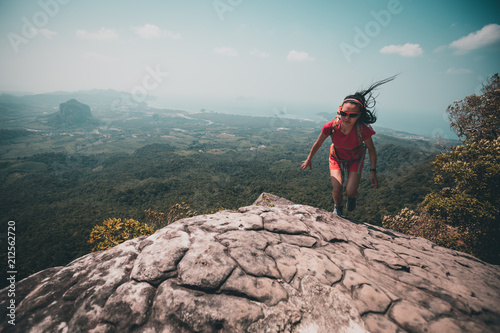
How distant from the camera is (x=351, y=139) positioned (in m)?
5.66

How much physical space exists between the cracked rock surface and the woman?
2.29m

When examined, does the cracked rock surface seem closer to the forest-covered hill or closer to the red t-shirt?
the red t-shirt

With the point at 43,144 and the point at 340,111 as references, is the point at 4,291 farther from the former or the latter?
the point at 43,144

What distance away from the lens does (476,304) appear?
2707 mm

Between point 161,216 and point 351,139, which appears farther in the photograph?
point 161,216

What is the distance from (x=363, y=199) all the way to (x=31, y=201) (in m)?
108

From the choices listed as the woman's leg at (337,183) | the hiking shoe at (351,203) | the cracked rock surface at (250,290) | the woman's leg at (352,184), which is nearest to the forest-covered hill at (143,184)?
the cracked rock surface at (250,290)

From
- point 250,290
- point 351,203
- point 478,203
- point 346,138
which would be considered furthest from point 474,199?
point 250,290

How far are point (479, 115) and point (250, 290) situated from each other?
17.1m

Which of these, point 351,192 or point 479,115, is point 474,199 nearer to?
point 351,192

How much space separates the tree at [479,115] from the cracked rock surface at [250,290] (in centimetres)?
1024

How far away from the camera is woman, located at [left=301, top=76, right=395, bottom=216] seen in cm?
546

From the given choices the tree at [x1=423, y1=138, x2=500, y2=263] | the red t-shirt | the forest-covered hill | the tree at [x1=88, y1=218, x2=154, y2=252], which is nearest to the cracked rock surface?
the tree at [x1=88, y1=218, x2=154, y2=252]

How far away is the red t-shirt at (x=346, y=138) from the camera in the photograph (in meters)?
5.52
